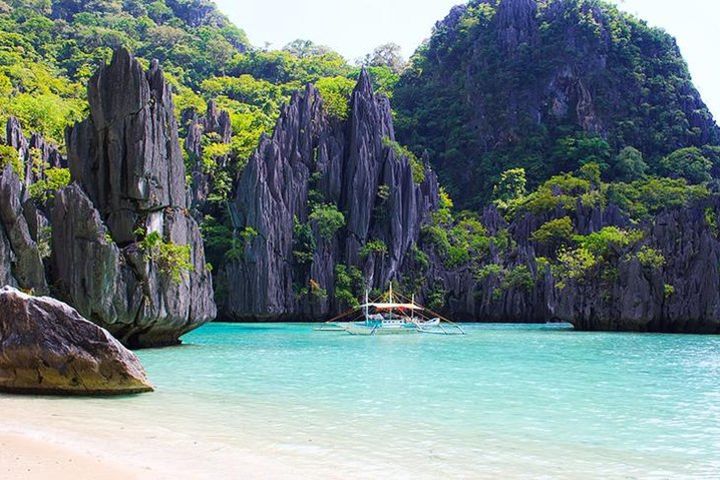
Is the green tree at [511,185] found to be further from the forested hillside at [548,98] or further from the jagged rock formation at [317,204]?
the jagged rock formation at [317,204]

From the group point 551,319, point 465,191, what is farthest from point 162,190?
point 465,191

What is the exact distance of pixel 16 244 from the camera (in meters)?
22.7

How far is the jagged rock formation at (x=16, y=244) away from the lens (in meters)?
22.2

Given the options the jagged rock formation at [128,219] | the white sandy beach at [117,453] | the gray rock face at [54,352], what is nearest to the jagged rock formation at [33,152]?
the jagged rock formation at [128,219]

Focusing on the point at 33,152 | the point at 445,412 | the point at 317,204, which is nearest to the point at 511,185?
the point at 317,204

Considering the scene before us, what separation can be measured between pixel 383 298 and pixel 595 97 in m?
49.6

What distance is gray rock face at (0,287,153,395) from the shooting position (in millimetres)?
13188

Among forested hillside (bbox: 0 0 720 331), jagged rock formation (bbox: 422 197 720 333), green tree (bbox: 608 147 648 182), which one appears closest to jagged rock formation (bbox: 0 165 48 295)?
forested hillside (bbox: 0 0 720 331)

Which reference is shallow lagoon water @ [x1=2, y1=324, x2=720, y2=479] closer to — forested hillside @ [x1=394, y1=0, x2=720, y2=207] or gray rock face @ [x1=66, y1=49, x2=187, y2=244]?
gray rock face @ [x1=66, y1=49, x2=187, y2=244]

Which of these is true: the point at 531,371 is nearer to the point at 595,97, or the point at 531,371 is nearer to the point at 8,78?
the point at 8,78

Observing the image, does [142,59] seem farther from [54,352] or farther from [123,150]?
[54,352]

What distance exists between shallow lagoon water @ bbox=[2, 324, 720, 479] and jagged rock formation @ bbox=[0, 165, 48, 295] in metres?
4.40

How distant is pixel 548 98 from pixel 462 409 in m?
89.8

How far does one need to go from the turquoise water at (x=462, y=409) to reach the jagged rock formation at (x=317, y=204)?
33520 millimetres
